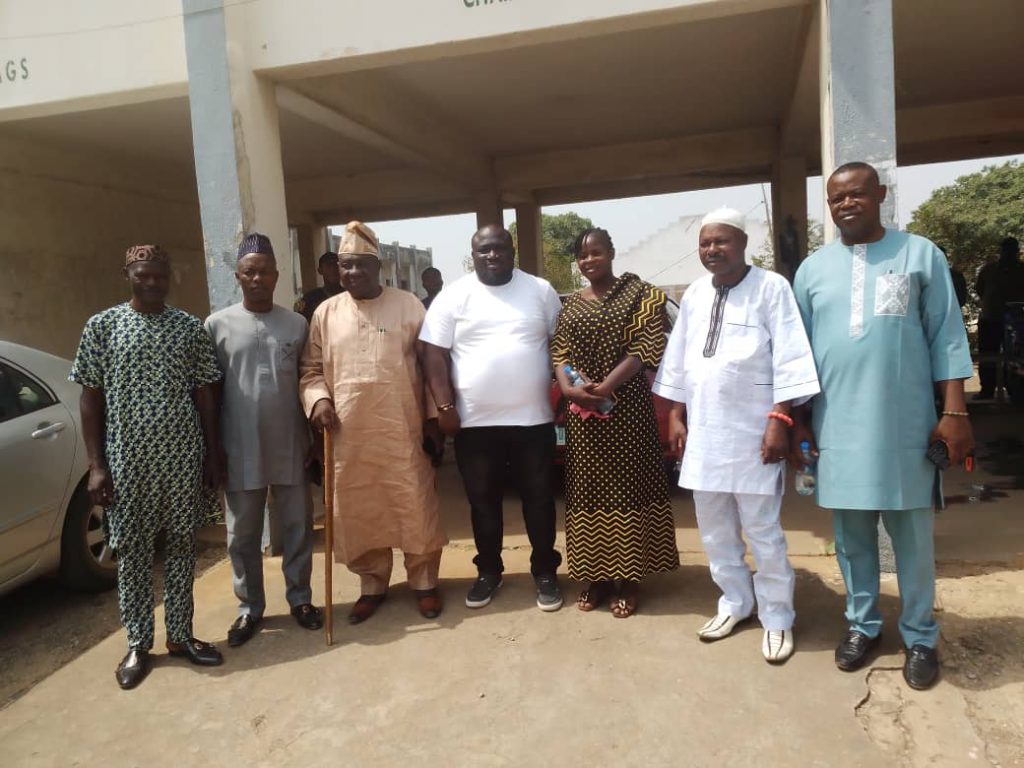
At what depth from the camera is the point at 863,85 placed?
3689 millimetres

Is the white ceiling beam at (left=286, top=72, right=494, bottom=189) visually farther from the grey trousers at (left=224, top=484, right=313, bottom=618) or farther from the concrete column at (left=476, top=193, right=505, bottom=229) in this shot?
the grey trousers at (left=224, top=484, right=313, bottom=618)

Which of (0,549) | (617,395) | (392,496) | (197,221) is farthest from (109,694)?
(197,221)

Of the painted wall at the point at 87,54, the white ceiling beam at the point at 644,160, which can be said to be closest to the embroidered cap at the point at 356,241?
the painted wall at the point at 87,54

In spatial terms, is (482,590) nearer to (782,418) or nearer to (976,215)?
(782,418)

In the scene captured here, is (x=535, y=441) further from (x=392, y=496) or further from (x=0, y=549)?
(x=0, y=549)

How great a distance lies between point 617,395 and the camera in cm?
337

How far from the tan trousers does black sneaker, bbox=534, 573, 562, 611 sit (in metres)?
0.51

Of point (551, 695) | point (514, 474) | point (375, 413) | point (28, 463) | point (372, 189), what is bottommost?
point (551, 695)

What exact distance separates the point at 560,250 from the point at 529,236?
2483 centimetres

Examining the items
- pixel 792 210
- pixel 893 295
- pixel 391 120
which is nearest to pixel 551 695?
pixel 893 295

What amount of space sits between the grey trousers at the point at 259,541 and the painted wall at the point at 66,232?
15.6ft

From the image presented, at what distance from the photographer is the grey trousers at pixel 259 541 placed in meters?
3.49

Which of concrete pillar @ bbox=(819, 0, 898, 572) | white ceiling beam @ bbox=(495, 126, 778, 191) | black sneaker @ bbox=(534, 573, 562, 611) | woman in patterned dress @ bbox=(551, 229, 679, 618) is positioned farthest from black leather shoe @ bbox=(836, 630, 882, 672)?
white ceiling beam @ bbox=(495, 126, 778, 191)

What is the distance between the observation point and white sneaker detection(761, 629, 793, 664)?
2975 mm
